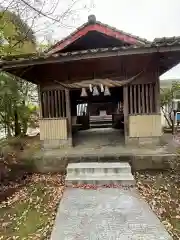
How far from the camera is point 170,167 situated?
5.84 meters

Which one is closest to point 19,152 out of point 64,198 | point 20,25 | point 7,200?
point 7,200

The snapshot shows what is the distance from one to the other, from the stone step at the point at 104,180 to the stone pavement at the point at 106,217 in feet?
1.04

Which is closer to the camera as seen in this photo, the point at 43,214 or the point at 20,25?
the point at 43,214

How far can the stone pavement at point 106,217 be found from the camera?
320cm

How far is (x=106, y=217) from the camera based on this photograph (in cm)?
372

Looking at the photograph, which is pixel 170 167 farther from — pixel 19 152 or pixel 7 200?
pixel 19 152

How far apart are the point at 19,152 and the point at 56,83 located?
254cm

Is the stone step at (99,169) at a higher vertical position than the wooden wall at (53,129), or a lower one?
lower

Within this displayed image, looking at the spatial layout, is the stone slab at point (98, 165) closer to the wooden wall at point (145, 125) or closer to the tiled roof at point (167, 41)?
the wooden wall at point (145, 125)

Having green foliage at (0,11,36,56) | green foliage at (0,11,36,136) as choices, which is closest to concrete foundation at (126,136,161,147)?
green foliage at (0,11,36,136)

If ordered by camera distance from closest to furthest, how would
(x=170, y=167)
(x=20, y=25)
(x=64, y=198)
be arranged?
(x=64, y=198)
(x=170, y=167)
(x=20, y=25)

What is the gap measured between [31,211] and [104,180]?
5.81 feet

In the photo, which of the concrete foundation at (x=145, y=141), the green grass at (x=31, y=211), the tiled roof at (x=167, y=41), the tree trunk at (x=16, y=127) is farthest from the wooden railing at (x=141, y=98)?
the tree trunk at (x=16, y=127)

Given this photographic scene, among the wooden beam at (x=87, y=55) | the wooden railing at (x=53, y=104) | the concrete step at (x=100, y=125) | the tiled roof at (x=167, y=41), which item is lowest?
the concrete step at (x=100, y=125)
